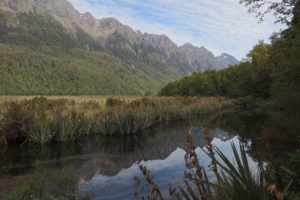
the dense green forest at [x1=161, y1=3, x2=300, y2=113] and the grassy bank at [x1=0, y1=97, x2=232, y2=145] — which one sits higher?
the dense green forest at [x1=161, y1=3, x2=300, y2=113]

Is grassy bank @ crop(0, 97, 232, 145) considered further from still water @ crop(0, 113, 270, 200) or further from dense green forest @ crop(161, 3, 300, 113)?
dense green forest @ crop(161, 3, 300, 113)

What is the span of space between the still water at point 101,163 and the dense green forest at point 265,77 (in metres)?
4.31

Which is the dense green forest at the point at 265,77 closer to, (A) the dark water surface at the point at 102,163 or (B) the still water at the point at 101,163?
(A) the dark water surface at the point at 102,163

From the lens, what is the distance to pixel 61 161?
11820 mm

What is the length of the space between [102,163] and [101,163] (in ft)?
0.10

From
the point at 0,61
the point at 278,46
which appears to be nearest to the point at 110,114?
the point at 278,46

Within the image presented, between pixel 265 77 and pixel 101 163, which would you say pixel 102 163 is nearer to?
pixel 101 163

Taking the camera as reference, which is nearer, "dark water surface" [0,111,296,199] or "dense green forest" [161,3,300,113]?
"dark water surface" [0,111,296,199]

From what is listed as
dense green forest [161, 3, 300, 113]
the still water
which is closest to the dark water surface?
the still water

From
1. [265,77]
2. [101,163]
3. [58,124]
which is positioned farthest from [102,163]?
[265,77]

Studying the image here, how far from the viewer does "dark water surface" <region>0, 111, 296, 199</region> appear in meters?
8.55

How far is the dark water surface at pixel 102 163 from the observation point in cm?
855

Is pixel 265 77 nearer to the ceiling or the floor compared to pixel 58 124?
nearer to the ceiling

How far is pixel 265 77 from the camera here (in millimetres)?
48219
